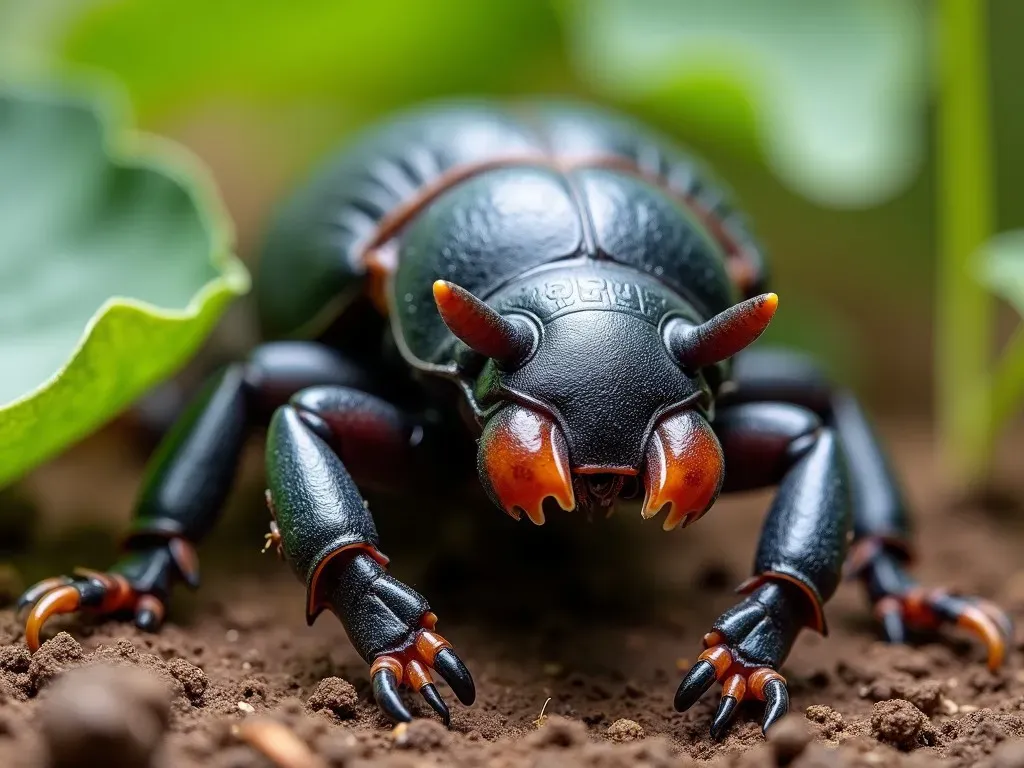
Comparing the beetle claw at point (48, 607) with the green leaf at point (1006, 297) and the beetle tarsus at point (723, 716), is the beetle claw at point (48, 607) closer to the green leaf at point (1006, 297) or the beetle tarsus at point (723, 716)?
the beetle tarsus at point (723, 716)

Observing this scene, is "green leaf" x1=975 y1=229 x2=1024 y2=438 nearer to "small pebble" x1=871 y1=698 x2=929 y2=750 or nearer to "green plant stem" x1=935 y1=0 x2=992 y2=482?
"green plant stem" x1=935 y1=0 x2=992 y2=482

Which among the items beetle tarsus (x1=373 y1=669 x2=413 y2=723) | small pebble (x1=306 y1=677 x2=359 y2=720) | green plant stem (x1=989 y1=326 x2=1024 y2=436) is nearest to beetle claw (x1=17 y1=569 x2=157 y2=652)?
small pebble (x1=306 y1=677 x2=359 y2=720)

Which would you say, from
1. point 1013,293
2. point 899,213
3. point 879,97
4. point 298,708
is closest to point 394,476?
point 298,708

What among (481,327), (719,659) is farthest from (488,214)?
(719,659)

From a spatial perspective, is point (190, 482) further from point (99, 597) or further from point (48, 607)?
point (48, 607)

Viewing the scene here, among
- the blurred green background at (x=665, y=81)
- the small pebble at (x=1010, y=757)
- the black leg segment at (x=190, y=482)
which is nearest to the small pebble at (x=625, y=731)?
the small pebble at (x=1010, y=757)

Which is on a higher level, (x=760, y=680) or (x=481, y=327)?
(x=481, y=327)
